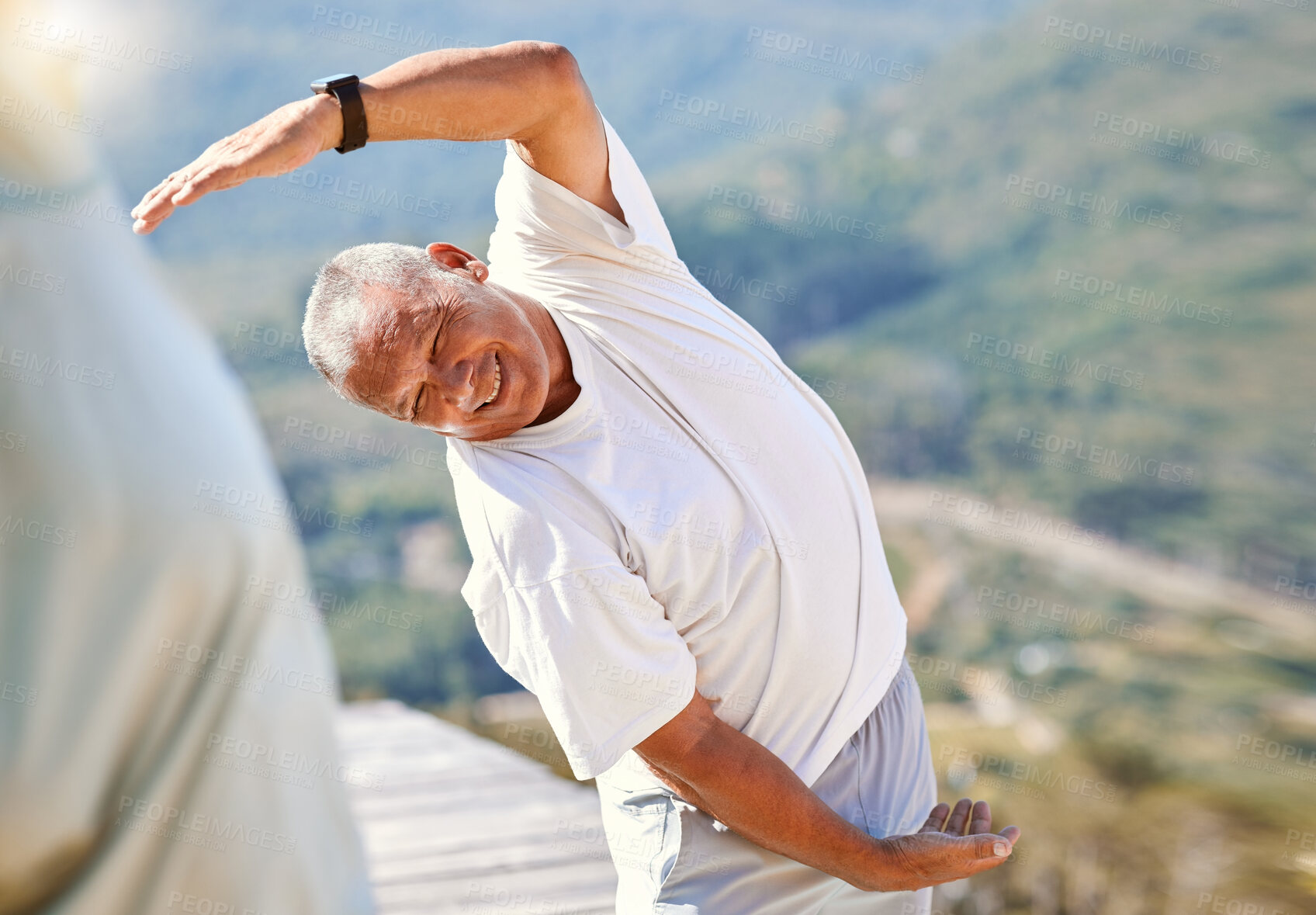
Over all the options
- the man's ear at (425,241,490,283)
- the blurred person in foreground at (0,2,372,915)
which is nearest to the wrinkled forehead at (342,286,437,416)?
the man's ear at (425,241,490,283)

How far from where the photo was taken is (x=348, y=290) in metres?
1.54

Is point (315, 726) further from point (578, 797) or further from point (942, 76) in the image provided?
point (942, 76)

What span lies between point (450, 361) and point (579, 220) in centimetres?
29

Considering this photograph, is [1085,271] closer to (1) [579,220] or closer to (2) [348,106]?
(1) [579,220]

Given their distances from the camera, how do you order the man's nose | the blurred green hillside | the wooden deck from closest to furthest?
the man's nose, the wooden deck, the blurred green hillside

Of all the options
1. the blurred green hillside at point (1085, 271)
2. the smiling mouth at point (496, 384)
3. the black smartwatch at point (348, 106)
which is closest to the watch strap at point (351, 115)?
the black smartwatch at point (348, 106)

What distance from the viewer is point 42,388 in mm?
1606

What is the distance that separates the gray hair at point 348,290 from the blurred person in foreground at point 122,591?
0.31 meters

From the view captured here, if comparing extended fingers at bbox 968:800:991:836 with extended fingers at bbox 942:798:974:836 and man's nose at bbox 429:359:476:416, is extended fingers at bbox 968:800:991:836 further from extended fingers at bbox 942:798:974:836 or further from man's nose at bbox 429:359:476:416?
man's nose at bbox 429:359:476:416

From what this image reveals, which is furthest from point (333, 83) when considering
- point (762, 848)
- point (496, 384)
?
point (762, 848)

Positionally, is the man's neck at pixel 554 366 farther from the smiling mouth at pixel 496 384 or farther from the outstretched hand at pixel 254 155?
the outstretched hand at pixel 254 155

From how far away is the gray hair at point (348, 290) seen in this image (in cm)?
152

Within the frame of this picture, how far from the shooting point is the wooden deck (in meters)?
2.96

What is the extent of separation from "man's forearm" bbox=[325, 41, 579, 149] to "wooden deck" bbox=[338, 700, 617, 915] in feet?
5.67
